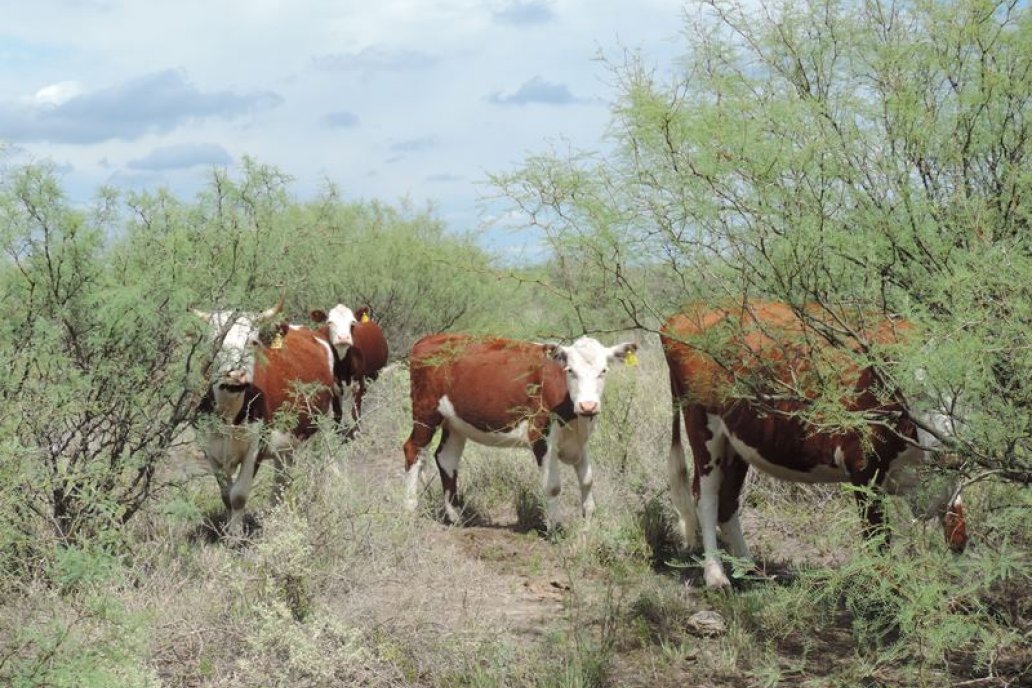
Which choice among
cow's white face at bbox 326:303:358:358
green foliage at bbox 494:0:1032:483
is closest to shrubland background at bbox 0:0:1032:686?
green foliage at bbox 494:0:1032:483

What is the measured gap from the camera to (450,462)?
411 inches

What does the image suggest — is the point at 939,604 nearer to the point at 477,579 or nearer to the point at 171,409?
the point at 477,579

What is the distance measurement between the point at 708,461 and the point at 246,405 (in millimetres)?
3178

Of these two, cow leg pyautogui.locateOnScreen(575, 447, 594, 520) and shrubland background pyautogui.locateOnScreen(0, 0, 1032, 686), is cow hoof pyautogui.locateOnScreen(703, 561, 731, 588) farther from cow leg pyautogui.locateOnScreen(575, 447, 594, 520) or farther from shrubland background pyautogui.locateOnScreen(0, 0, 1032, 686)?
cow leg pyautogui.locateOnScreen(575, 447, 594, 520)

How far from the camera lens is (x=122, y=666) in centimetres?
536

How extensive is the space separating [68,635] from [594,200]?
300 centimetres

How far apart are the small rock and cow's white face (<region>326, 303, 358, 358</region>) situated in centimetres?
716

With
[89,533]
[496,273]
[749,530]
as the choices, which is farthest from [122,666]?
[749,530]

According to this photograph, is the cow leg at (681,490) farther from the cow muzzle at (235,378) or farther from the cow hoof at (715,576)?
the cow muzzle at (235,378)

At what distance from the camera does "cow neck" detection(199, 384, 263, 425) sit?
8461 millimetres

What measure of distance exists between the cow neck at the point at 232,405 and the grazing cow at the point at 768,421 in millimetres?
2890

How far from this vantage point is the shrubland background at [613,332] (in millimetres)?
5516

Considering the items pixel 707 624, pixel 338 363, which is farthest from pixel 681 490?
pixel 338 363

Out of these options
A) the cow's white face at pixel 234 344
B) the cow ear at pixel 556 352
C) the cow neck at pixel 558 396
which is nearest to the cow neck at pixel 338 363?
the cow neck at pixel 558 396
